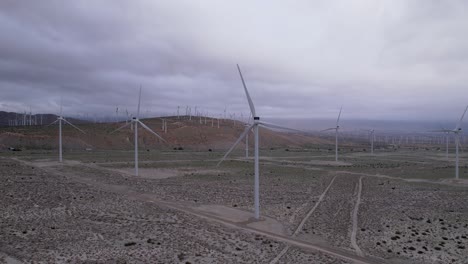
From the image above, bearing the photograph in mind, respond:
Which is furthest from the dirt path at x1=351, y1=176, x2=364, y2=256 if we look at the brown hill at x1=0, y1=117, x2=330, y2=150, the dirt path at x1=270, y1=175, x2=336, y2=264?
the brown hill at x1=0, y1=117, x2=330, y2=150

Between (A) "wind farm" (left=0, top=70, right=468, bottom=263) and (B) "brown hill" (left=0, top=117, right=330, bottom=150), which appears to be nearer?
(A) "wind farm" (left=0, top=70, right=468, bottom=263)

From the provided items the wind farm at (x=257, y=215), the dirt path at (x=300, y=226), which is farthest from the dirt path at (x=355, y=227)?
the dirt path at (x=300, y=226)

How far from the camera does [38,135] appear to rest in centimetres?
10469

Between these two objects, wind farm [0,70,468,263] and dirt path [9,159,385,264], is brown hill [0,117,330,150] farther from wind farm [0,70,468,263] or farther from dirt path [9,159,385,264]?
dirt path [9,159,385,264]

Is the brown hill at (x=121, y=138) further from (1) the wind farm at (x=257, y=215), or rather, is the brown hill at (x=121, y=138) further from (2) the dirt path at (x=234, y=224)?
(2) the dirt path at (x=234, y=224)

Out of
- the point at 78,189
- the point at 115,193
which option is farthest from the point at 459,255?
the point at 78,189

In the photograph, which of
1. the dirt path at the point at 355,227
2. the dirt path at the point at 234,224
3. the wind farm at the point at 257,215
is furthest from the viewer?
the dirt path at the point at 355,227

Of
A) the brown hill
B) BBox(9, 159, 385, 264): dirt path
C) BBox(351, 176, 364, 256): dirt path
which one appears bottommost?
BBox(351, 176, 364, 256): dirt path

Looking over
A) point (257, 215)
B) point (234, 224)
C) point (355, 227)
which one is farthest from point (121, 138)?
point (355, 227)

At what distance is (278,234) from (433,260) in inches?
239

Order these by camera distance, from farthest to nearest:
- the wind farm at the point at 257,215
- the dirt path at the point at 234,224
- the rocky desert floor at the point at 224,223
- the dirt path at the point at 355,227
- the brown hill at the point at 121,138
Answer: the brown hill at the point at 121,138, the dirt path at the point at 355,227, the wind farm at the point at 257,215, the dirt path at the point at 234,224, the rocky desert floor at the point at 224,223

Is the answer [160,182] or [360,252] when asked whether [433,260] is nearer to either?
[360,252]

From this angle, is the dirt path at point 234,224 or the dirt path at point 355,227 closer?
the dirt path at point 234,224

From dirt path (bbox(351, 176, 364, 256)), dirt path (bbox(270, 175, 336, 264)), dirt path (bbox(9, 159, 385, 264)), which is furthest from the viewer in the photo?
dirt path (bbox(351, 176, 364, 256))
